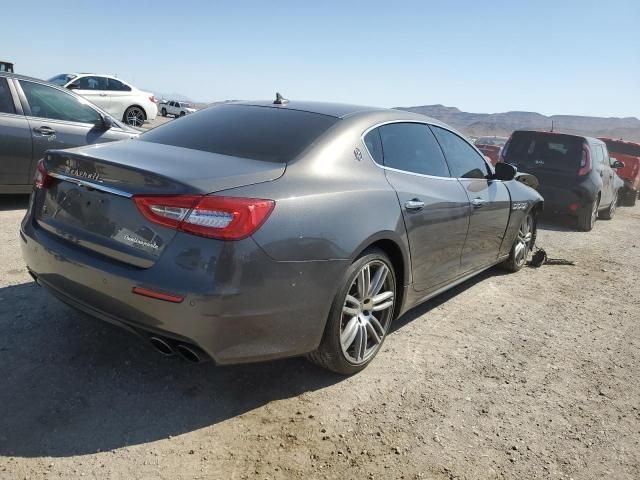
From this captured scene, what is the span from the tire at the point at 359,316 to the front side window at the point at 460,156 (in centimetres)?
130

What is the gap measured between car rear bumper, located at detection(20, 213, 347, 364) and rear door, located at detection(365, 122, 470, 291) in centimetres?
84

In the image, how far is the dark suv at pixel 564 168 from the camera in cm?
873

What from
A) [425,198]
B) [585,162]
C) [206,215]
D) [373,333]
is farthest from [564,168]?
[206,215]

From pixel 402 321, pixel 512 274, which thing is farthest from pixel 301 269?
pixel 512 274

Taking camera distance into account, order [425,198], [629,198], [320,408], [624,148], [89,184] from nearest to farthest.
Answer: [89,184] < [320,408] < [425,198] < [629,198] < [624,148]

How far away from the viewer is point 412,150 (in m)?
3.63

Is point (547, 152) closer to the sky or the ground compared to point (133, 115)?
closer to the ground

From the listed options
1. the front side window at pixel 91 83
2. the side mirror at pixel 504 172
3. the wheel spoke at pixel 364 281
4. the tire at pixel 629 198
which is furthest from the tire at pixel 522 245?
the front side window at pixel 91 83

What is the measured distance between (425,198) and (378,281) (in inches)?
27.3

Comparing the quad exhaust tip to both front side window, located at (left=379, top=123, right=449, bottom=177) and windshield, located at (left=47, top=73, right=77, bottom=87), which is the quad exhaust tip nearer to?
front side window, located at (left=379, top=123, right=449, bottom=177)

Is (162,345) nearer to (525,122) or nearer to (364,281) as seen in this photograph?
(364,281)

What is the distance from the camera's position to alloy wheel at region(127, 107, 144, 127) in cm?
1616

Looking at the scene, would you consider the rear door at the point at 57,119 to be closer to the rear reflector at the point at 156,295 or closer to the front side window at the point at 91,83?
the rear reflector at the point at 156,295

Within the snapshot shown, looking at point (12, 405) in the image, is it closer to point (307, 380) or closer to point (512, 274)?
point (307, 380)
